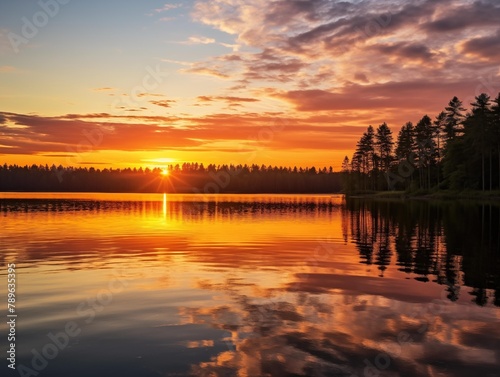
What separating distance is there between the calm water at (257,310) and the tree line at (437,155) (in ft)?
240

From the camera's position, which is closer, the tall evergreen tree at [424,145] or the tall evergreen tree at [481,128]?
the tall evergreen tree at [481,128]

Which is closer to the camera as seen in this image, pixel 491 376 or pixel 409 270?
pixel 491 376

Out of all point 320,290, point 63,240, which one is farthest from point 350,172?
point 320,290

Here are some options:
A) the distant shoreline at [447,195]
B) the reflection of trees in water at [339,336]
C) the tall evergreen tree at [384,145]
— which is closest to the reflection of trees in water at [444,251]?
the reflection of trees in water at [339,336]

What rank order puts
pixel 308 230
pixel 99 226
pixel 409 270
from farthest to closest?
pixel 99 226 → pixel 308 230 → pixel 409 270

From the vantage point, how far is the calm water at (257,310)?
962 centimetres

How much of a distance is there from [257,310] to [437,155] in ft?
399

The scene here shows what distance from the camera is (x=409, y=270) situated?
21.0 m

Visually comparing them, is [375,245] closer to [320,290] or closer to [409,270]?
[409,270]

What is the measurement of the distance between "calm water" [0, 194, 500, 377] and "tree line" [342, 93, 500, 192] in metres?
73.3

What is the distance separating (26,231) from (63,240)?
8.08 m

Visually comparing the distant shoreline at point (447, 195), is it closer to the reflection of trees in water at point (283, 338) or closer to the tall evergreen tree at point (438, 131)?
the tall evergreen tree at point (438, 131)

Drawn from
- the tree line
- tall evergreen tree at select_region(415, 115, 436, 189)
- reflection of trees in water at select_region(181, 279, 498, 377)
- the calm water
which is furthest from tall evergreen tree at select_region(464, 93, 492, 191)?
reflection of trees in water at select_region(181, 279, 498, 377)

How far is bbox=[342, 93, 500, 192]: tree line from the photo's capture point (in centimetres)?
9338
